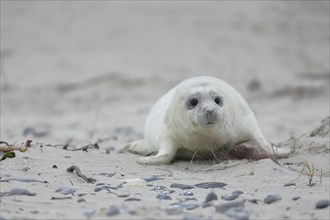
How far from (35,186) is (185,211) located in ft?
3.04

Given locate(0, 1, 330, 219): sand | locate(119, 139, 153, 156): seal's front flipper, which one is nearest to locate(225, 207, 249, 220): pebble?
locate(0, 1, 330, 219): sand

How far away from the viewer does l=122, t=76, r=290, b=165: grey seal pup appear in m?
4.77

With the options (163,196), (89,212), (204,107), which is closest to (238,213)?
(163,196)

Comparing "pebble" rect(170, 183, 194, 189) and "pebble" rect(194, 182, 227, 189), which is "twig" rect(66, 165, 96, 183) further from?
"pebble" rect(194, 182, 227, 189)

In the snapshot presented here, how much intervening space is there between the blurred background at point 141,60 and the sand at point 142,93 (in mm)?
34

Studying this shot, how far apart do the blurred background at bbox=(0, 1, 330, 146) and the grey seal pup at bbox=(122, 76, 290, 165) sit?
98.7 inches

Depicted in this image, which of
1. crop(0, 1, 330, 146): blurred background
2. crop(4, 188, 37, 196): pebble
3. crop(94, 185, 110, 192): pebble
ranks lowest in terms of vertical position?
crop(94, 185, 110, 192): pebble

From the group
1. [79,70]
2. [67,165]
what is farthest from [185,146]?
[79,70]

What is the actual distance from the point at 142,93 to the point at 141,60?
2.22 metres

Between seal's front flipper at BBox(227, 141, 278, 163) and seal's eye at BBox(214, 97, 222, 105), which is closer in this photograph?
seal's front flipper at BBox(227, 141, 278, 163)

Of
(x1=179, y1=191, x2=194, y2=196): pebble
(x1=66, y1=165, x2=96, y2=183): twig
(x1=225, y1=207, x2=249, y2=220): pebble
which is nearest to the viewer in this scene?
(x1=225, y1=207, x2=249, y2=220): pebble

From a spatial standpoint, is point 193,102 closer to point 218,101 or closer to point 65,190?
point 218,101

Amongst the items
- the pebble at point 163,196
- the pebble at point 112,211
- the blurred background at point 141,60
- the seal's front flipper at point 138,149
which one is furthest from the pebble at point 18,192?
→ the blurred background at point 141,60

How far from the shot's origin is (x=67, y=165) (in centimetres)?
439
